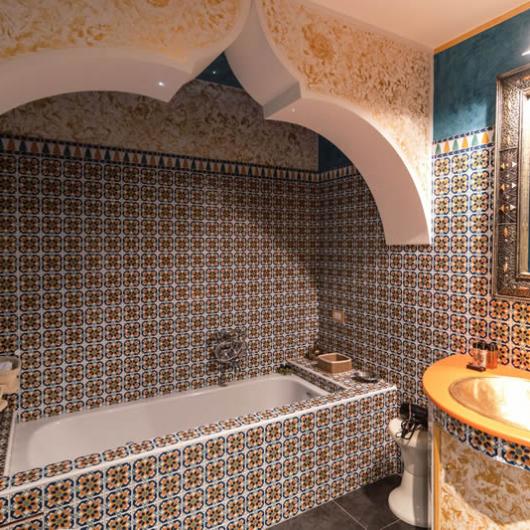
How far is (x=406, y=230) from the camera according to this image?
2660 millimetres

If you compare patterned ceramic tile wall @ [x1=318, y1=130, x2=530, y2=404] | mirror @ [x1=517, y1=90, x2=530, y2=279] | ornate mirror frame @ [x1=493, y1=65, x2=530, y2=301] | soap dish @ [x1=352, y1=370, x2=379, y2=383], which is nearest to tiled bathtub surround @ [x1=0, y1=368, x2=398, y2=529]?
soap dish @ [x1=352, y1=370, x2=379, y2=383]

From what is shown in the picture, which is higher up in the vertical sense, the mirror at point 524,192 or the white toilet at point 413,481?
the mirror at point 524,192

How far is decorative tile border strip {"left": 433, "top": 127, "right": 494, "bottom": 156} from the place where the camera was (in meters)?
2.21

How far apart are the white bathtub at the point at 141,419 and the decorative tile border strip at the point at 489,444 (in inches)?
54.5

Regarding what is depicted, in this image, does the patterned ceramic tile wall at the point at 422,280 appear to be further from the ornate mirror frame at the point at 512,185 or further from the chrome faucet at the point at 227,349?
the chrome faucet at the point at 227,349

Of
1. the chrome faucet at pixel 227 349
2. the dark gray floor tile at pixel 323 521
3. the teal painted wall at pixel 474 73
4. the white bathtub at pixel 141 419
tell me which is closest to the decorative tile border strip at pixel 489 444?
the dark gray floor tile at pixel 323 521

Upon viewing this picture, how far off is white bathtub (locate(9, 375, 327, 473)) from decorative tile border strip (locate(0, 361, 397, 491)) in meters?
0.34

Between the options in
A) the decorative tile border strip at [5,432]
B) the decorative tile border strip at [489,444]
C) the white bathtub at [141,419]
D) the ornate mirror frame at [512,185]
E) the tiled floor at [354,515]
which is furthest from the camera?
the white bathtub at [141,419]

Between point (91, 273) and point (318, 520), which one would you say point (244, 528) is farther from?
point (91, 273)

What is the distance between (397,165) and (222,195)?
1376mm

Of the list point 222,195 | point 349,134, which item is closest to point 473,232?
point 349,134

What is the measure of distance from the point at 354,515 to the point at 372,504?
16cm

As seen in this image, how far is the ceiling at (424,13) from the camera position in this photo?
2020 millimetres

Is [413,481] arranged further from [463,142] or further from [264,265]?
[463,142]
